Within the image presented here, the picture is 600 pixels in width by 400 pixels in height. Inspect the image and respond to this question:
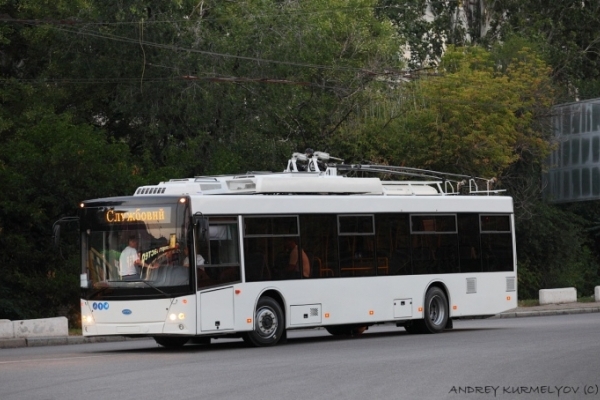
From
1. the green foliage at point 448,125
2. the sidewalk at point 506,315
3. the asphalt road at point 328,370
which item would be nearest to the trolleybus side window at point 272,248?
the asphalt road at point 328,370

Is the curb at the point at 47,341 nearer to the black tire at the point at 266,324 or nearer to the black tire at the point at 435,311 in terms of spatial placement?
the black tire at the point at 266,324

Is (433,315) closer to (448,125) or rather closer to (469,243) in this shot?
(469,243)

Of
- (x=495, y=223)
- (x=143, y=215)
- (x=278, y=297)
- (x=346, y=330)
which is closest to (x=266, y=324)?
(x=278, y=297)

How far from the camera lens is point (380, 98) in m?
47.9

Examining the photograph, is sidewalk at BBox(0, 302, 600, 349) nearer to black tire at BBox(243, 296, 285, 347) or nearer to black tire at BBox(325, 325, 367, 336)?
black tire at BBox(325, 325, 367, 336)

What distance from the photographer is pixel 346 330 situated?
91.7ft

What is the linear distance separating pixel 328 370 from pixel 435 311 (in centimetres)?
1040

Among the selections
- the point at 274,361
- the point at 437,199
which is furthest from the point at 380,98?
the point at 274,361

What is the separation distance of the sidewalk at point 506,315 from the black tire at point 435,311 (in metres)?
6.89

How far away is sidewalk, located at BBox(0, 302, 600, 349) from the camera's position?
27.9m

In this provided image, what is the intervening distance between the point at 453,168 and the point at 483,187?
5.58 ft

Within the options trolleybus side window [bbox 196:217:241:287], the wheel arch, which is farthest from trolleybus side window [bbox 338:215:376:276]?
trolleybus side window [bbox 196:217:241:287]

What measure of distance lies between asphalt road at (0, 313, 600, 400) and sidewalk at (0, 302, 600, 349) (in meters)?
2.23

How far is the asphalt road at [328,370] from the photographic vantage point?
14523mm
